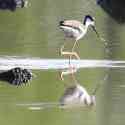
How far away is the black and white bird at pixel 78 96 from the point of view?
0.96 m

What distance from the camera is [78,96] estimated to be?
96 cm

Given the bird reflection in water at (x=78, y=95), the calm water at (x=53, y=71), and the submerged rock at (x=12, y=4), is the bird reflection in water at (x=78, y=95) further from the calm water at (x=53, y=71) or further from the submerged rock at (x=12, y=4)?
the submerged rock at (x=12, y=4)

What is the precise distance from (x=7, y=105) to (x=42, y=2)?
0.29 metres

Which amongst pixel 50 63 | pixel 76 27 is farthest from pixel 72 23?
pixel 50 63

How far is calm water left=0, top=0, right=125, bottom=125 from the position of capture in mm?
947

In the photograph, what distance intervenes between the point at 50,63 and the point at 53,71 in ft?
0.07

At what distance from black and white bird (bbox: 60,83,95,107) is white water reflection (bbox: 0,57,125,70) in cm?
6

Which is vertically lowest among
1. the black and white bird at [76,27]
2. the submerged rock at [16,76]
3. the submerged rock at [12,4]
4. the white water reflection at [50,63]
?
the submerged rock at [16,76]

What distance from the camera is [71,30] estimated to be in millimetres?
976

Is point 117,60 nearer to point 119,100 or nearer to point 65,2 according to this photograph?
point 119,100

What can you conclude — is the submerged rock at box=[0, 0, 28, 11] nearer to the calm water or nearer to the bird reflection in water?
the calm water

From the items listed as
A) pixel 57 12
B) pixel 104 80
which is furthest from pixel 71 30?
pixel 104 80

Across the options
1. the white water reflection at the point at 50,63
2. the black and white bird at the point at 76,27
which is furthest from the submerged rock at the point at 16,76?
the black and white bird at the point at 76,27

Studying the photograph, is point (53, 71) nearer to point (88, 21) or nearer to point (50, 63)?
point (50, 63)
